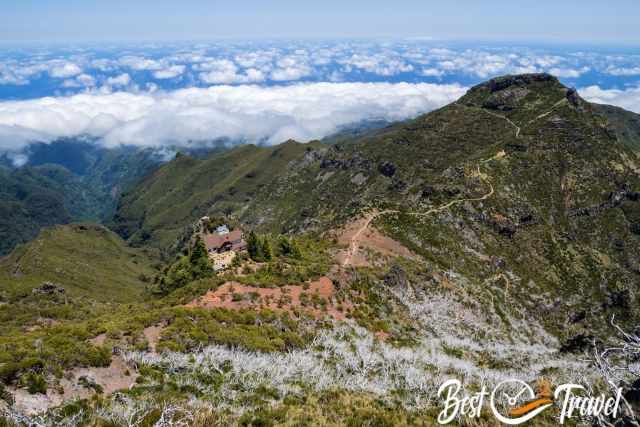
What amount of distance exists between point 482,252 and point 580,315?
2077cm

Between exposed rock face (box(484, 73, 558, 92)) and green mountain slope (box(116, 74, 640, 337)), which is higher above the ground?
exposed rock face (box(484, 73, 558, 92))

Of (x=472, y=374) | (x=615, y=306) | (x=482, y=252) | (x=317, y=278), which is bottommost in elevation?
(x=615, y=306)

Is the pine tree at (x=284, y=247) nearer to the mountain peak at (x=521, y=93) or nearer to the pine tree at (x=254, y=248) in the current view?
the pine tree at (x=254, y=248)

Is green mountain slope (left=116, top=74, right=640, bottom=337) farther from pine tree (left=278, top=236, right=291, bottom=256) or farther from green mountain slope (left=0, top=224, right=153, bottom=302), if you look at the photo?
green mountain slope (left=0, top=224, right=153, bottom=302)

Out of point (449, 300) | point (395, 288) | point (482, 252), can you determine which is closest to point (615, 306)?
point (482, 252)

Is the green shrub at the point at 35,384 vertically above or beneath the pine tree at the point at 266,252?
above

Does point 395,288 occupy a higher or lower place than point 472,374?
lower

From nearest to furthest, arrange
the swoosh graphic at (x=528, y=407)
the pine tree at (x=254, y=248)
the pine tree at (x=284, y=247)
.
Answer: the swoosh graphic at (x=528, y=407) < the pine tree at (x=254, y=248) < the pine tree at (x=284, y=247)

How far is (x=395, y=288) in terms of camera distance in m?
46.5

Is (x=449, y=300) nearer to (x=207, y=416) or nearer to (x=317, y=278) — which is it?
(x=317, y=278)

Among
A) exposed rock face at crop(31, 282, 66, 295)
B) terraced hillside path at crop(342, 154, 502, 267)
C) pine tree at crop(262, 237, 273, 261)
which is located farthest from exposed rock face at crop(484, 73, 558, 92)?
exposed rock face at crop(31, 282, 66, 295)

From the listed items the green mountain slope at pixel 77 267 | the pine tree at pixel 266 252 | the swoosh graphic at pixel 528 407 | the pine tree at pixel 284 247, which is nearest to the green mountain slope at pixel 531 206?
the pine tree at pixel 284 247

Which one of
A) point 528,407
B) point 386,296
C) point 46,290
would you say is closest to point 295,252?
point 386,296

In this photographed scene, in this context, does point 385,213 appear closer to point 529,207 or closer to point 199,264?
point 199,264
